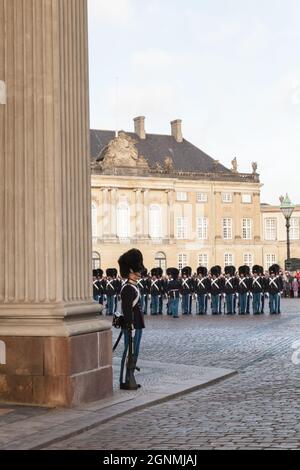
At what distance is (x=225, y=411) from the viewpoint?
336 inches

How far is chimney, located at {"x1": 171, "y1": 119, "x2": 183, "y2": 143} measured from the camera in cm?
8000

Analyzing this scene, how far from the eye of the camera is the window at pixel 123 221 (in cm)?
6938

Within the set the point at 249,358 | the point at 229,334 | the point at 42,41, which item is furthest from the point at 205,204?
the point at 42,41

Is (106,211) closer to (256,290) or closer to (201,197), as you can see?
(201,197)

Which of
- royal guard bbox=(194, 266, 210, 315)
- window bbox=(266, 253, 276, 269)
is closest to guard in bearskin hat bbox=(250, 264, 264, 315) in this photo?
royal guard bbox=(194, 266, 210, 315)

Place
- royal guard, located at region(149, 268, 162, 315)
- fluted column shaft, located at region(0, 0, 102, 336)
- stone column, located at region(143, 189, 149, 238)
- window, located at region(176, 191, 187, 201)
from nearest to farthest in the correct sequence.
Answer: fluted column shaft, located at region(0, 0, 102, 336), royal guard, located at region(149, 268, 162, 315), stone column, located at region(143, 189, 149, 238), window, located at region(176, 191, 187, 201)

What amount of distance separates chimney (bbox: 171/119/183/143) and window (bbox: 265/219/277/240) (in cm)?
1188

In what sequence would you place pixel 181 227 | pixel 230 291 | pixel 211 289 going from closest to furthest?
1. pixel 230 291
2. pixel 211 289
3. pixel 181 227

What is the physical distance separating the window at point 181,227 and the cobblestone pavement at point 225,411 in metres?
57.5

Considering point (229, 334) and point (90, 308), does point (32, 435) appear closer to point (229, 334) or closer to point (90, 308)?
point (90, 308)

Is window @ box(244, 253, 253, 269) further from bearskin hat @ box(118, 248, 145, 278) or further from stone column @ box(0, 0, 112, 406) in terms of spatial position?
stone column @ box(0, 0, 112, 406)

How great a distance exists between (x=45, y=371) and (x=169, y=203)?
63399mm

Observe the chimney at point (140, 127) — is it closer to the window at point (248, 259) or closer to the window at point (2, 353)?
the window at point (248, 259)

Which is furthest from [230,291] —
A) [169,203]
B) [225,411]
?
[169,203]
